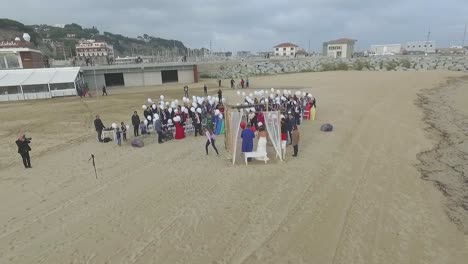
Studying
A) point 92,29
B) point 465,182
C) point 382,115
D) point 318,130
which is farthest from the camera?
point 92,29

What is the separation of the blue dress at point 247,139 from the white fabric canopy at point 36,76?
87.6 ft

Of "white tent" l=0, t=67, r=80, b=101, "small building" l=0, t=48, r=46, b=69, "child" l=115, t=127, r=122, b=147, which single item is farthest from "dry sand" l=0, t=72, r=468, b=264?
"small building" l=0, t=48, r=46, b=69

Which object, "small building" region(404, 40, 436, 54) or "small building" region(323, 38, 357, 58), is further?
"small building" region(404, 40, 436, 54)

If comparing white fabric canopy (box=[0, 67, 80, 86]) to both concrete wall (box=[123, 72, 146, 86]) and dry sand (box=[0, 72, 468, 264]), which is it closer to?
concrete wall (box=[123, 72, 146, 86])

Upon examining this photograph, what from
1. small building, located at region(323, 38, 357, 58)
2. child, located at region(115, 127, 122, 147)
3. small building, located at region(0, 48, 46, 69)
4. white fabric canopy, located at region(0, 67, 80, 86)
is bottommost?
child, located at region(115, 127, 122, 147)

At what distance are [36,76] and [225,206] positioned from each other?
1240 inches

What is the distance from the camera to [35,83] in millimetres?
30109

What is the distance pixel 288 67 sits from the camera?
5769 centimetres

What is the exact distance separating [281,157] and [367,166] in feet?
9.31

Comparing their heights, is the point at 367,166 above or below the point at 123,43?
below

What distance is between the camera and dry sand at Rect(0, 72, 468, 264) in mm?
6148

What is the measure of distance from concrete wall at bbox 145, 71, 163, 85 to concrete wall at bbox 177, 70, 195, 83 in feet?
9.38

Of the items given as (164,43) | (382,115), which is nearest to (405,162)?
(382,115)

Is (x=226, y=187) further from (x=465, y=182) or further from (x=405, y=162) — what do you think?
(x=465, y=182)
